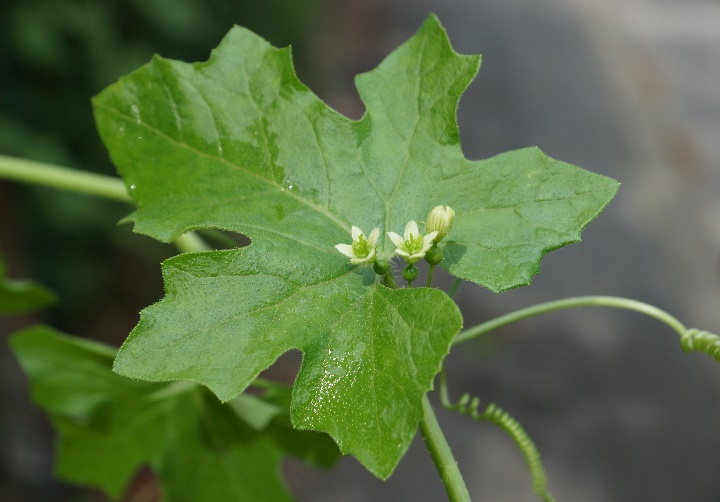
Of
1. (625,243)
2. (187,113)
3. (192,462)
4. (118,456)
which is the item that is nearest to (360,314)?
(187,113)

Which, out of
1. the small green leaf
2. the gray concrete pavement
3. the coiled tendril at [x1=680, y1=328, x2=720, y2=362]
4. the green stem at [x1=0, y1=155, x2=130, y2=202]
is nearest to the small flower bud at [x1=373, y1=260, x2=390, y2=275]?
the coiled tendril at [x1=680, y1=328, x2=720, y2=362]

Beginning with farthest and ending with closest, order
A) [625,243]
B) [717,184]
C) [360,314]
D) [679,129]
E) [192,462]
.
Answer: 1. [679,129]
2. [717,184]
3. [625,243]
4. [192,462]
5. [360,314]

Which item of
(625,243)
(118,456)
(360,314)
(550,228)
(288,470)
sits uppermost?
(550,228)

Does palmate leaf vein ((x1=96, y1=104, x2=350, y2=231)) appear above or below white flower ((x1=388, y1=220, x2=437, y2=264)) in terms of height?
below

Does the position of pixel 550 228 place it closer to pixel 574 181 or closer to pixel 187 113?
pixel 574 181

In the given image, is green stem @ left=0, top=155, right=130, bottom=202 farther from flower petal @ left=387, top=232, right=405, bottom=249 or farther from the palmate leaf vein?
flower petal @ left=387, top=232, right=405, bottom=249

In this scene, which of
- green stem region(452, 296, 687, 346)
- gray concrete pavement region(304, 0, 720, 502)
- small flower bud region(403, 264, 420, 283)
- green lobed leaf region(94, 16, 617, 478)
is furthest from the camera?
gray concrete pavement region(304, 0, 720, 502)
